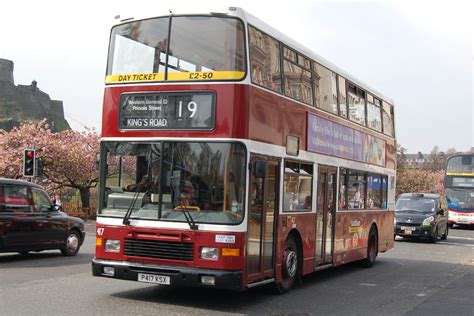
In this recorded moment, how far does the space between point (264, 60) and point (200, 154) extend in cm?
189

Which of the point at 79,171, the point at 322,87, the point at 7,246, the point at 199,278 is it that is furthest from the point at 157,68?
the point at 79,171

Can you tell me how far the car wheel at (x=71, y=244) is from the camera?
15.6m

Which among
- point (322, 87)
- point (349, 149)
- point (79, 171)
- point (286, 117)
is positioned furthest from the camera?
point (79, 171)

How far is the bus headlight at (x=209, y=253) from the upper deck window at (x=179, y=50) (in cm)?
244

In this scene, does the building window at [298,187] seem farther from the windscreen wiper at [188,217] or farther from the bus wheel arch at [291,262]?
the windscreen wiper at [188,217]

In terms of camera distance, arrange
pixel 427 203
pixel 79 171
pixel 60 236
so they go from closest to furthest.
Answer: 1. pixel 60 236
2. pixel 427 203
3. pixel 79 171

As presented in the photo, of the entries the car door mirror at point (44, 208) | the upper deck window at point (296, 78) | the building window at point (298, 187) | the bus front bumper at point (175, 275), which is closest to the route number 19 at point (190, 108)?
the upper deck window at point (296, 78)

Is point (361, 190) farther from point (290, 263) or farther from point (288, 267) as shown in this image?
point (288, 267)

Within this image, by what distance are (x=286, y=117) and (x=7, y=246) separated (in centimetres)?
742

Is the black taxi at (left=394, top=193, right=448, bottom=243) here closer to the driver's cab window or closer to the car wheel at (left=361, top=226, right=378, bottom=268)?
the car wheel at (left=361, top=226, right=378, bottom=268)

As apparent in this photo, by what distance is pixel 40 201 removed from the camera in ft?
48.6

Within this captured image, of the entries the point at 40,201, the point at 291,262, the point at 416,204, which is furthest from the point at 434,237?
the point at 40,201

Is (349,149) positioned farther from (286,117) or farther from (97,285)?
(97,285)

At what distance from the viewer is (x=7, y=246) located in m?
13.8
